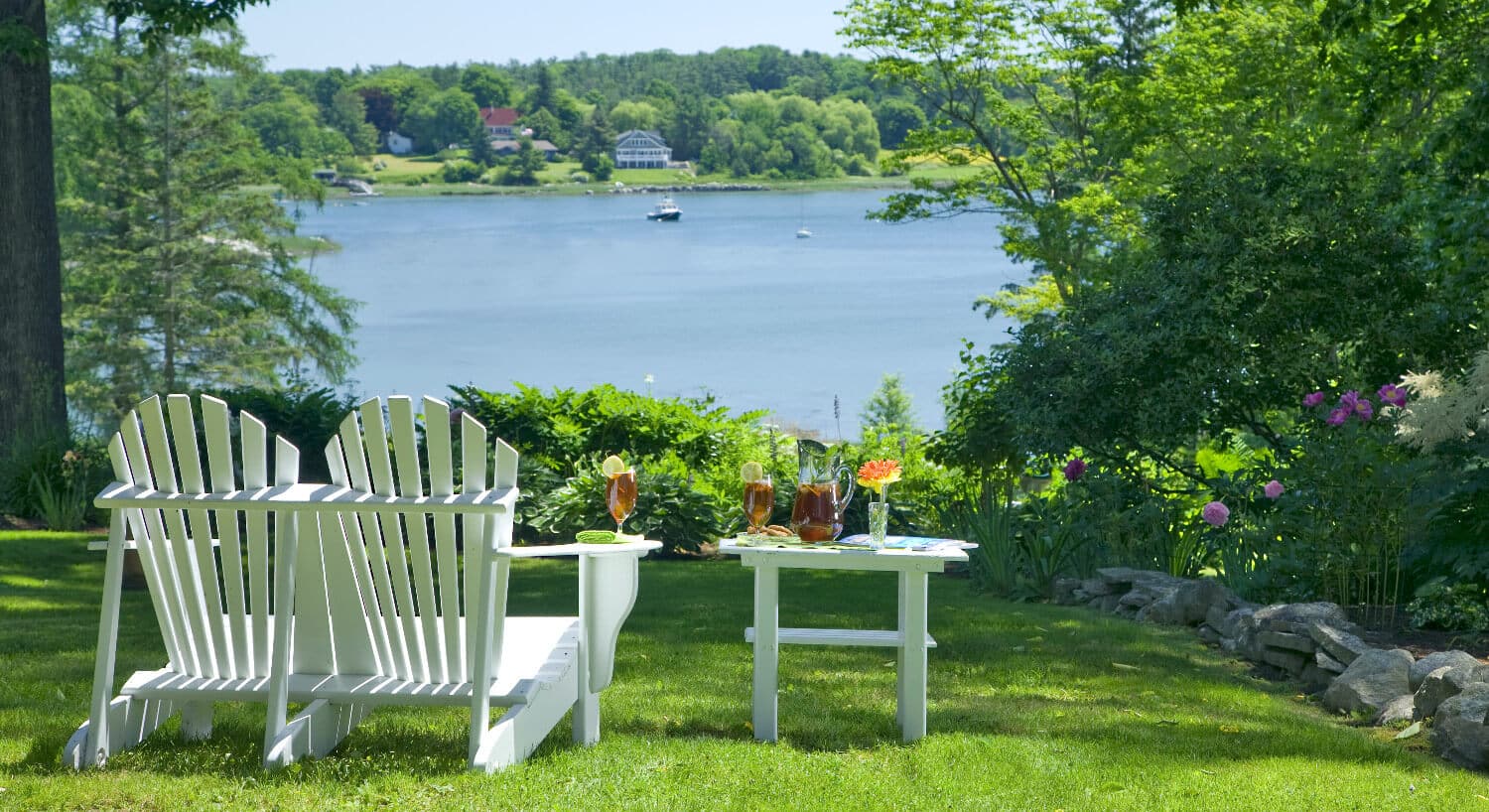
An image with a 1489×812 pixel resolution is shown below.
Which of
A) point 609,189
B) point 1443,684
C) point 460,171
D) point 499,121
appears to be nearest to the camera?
point 1443,684

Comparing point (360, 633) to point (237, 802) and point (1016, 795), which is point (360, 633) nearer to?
point (237, 802)

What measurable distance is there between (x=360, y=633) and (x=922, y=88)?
20.2 metres

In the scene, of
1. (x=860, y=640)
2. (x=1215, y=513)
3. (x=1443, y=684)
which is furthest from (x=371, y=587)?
(x=1215, y=513)

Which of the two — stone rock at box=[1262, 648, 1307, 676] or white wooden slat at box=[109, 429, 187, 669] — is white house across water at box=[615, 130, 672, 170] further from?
white wooden slat at box=[109, 429, 187, 669]

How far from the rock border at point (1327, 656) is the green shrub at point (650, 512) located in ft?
9.33

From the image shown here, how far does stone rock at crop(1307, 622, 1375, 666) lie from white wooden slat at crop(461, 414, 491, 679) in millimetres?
3101

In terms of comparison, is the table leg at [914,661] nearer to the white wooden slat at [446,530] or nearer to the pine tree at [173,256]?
the white wooden slat at [446,530]

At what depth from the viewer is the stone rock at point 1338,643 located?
4.97 meters

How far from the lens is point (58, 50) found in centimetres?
2684

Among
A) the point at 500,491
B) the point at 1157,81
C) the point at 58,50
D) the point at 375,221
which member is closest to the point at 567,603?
the point at 500,491

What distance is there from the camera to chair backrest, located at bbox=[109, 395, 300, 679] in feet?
11.8

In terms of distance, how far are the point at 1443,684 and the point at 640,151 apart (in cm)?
7346

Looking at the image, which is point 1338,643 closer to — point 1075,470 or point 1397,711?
point 1397,711

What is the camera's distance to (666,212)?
79.6 meters
